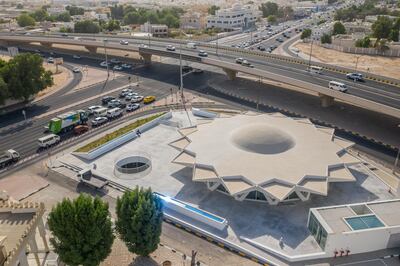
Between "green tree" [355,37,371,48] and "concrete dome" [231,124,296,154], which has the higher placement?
"green tree" [355,37,371,48]

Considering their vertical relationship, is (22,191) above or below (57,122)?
below

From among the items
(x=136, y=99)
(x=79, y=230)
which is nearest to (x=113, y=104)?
(x=136, y=99)

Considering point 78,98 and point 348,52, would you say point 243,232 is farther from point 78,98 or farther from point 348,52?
point 348,52

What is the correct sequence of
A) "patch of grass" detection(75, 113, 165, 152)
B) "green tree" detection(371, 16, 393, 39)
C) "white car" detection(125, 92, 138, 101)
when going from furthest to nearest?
"green tree" detection(371, 16, 393, 39)
"white car" detection(125, 92, 138, 101)
"patch of grass" detection(75, 113, 165, 152)

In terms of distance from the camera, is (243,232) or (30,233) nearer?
(30,233)

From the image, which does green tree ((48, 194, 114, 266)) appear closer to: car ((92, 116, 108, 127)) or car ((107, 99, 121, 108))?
car ((92, 116, 108, 127))

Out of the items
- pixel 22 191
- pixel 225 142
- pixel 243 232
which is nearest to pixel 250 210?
pixel 243 232

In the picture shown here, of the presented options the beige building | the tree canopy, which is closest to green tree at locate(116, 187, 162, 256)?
the beige building
